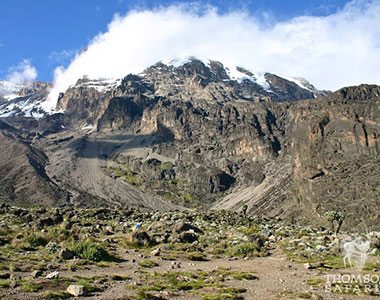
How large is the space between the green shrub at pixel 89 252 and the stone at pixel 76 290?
14.8m

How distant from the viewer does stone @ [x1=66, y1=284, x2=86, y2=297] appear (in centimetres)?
2947

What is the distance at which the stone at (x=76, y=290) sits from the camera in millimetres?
29469

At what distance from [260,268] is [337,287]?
1336 cm

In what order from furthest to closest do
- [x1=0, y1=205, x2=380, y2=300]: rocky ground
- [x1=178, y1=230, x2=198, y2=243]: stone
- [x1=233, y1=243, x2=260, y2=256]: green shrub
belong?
[x1=178, y1=230, x2=198, y2=243]: stone
[x1=233, y1=243, x2=260, y2=256]: green shrub
[x1=0, y1=205, x2=380, y2=300]: rocky ground

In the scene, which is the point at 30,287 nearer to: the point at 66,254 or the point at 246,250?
the point at 66,254

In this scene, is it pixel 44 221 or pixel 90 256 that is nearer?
pixel 90 256

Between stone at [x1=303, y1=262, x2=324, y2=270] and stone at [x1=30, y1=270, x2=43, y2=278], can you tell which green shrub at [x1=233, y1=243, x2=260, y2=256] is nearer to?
stone at [x1=303, y1=262, x2=324, y2=270]

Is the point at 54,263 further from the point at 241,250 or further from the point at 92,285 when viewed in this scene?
the point at 241,250

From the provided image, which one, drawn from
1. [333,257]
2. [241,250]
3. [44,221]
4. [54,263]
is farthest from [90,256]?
[44,221]

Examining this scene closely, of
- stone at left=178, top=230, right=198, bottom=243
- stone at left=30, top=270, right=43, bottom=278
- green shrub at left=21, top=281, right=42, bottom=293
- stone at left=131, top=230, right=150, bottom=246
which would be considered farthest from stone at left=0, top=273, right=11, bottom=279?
stone at left=178, top=230, right=198, bottom=243

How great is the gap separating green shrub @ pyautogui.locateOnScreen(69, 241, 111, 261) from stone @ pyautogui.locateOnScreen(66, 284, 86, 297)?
14796 millimetres

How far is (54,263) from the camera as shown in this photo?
39.6 metres

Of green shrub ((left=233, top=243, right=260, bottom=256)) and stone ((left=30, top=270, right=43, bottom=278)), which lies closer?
stone ((left=30, top=270, right=43, bottom=278))

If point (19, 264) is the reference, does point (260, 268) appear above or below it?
below
